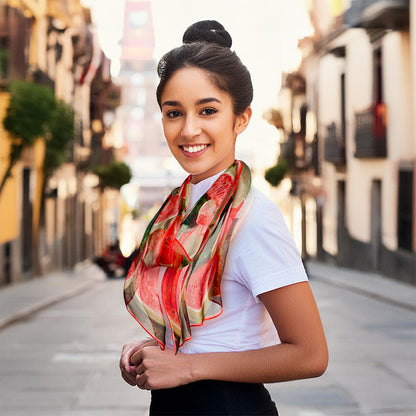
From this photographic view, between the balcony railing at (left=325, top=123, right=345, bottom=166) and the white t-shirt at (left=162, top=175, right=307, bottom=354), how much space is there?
25.5 meters

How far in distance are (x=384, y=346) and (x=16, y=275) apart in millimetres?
13026

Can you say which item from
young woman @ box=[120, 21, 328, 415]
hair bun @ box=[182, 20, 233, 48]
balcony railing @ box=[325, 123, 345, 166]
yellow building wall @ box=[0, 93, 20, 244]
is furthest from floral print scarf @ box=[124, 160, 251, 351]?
balcony railing @ box=[325, 123, 345, 166]

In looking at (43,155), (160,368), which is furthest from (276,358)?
(43,155)

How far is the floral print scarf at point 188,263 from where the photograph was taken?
2047 mm

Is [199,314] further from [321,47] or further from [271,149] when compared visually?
[271,149]

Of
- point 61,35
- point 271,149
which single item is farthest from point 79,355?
point 271,149

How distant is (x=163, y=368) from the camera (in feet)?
6.89

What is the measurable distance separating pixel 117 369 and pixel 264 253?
291 inches

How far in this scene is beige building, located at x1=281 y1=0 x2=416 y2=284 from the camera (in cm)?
2070

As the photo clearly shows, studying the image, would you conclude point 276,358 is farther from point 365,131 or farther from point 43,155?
point 43,155

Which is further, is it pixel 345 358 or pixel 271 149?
pixel 271 149

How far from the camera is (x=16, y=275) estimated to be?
848 inches

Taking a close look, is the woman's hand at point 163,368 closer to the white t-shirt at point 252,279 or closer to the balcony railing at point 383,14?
the white t-shirt at point 252,279

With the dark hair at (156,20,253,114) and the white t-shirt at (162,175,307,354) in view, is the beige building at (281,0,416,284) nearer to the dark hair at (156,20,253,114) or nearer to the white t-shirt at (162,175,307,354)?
the dark hair at (156,20,253,114)
